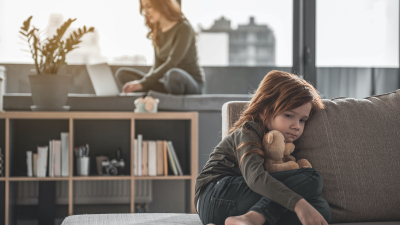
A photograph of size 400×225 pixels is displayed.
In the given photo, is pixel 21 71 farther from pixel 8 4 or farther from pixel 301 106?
pixel 301 106

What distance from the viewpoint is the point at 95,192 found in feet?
7.10

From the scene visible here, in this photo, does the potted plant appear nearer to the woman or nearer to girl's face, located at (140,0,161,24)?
the woman

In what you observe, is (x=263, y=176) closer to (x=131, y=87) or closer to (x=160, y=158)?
(x=160, y=158)

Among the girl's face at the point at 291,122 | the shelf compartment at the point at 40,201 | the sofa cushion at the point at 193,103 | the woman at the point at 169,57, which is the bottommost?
the shelf compartment at the point at 40,201

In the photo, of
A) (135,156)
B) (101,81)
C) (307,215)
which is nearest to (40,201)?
(135,156)

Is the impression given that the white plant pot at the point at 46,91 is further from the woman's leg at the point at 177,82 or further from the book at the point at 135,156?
the woman's leg at the point at 177,82

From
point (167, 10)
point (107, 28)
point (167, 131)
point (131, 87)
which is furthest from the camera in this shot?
point (107, 28)

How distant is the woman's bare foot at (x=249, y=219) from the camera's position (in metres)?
0.90

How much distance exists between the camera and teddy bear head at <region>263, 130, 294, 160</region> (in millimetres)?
1032

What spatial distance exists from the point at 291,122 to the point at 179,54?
161cm

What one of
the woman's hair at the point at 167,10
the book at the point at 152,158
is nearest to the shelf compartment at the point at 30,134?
the book at the point at 152,158

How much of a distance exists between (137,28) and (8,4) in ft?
3.82

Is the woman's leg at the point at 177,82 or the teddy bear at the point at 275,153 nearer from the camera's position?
the teddy bear at the point at 275,153

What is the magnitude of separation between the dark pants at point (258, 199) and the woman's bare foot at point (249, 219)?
0.04 feet
